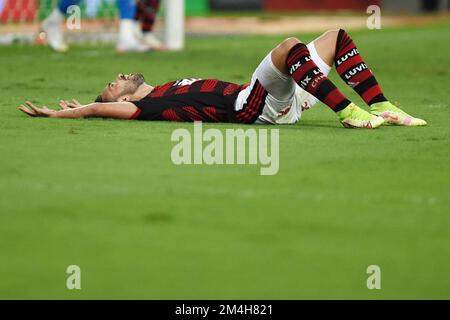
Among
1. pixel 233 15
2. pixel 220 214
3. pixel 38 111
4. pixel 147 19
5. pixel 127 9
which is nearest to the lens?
pixel 220 214

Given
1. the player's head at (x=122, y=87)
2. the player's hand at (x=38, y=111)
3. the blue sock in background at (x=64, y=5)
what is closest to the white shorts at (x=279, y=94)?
the player's head at (x=122, y=87)

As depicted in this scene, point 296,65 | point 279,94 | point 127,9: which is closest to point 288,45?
point 296,65

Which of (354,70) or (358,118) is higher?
(354,70)

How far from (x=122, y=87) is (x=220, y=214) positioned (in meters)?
3.02

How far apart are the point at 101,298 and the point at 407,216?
67.7 inches

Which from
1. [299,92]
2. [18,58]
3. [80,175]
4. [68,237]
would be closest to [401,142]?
[299,92]

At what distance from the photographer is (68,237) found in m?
4.97

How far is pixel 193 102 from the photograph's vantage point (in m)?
8.20

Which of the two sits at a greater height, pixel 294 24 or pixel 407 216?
pixel 294 24

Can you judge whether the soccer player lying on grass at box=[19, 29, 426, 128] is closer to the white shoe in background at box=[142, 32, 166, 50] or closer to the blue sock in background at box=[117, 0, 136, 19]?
the blue sock in background at box=[117, 0, 136, 19]

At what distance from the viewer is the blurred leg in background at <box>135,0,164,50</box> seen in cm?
1723

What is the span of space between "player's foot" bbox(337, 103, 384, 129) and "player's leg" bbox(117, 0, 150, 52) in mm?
8855

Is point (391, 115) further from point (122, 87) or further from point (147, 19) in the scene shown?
point (147, 19)

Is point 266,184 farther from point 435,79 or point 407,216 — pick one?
point 435,79
